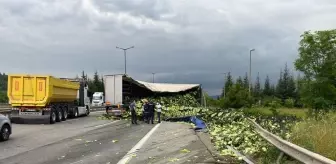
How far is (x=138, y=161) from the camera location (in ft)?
36.8

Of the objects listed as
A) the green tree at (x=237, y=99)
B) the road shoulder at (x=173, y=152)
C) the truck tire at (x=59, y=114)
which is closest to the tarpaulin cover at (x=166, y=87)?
the truck tire at (x=59, y=114)

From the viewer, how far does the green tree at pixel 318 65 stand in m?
46.4

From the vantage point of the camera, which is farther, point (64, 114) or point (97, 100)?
point (97, 100)

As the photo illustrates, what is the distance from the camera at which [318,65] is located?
47.8m

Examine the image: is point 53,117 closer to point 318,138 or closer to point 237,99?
point 318,138

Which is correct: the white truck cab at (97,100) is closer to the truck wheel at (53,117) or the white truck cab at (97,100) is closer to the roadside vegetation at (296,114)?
the roadside vegetation at (296,114)

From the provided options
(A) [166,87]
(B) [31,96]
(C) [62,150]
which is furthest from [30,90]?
(C) [62,150]

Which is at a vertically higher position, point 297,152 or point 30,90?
point 30,90

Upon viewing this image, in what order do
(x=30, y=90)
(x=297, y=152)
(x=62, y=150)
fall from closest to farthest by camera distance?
(x=297, y=152) → (x=62, y=150) → (x=30, y=90)

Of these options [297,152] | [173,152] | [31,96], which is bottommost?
[173,152]

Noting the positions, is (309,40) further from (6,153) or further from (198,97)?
(6,153)

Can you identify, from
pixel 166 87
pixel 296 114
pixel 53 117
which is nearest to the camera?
pixel 53 117

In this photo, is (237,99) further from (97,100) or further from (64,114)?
(64,114)

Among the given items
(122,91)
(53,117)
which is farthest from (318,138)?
(122,91)
